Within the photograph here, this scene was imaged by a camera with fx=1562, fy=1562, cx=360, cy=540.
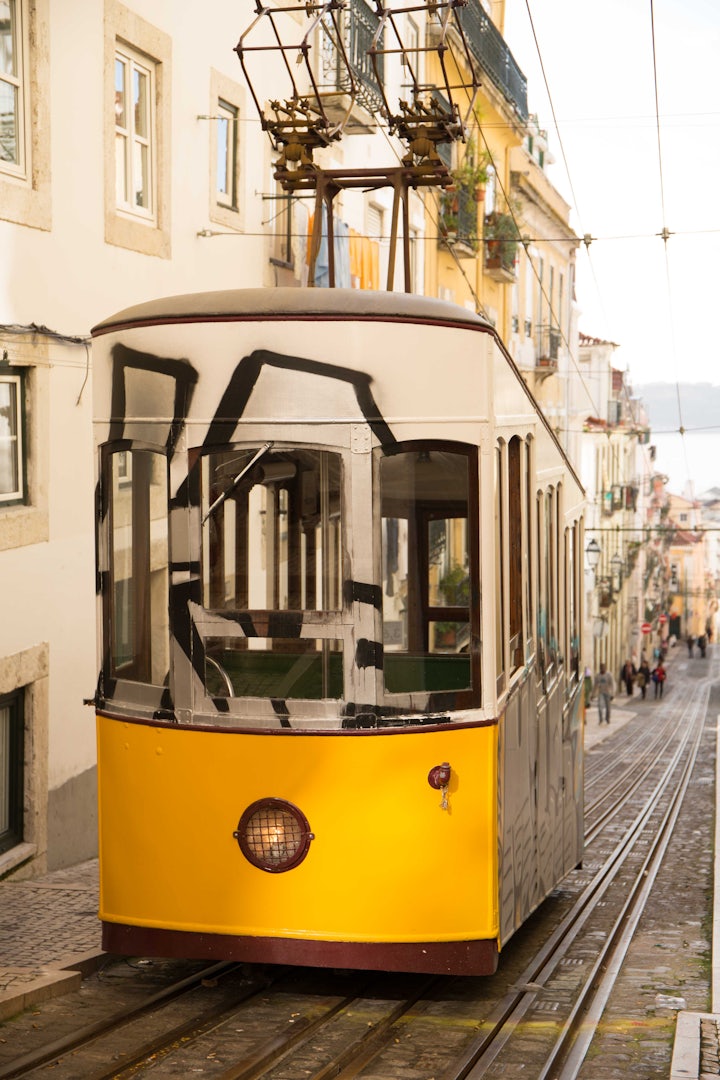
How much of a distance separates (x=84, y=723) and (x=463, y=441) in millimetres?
6174

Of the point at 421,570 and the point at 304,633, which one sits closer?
the point at 304,633

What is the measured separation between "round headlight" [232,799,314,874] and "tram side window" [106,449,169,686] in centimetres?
73

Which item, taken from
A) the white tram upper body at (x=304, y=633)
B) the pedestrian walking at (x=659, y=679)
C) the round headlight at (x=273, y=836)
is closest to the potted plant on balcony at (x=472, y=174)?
the white tram upper body at (x=304, y=633)

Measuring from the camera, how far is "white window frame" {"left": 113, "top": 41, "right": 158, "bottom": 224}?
13086 millimetres

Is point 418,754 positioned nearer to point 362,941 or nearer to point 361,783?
point 361,783

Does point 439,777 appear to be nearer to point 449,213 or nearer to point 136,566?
point 136,566

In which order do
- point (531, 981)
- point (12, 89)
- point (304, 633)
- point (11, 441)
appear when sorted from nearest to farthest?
point (304, 633), point (531, 981), point (12, 89), point (11, 441)

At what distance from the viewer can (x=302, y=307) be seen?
22.0 ft

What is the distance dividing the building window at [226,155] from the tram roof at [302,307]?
904 centimetres

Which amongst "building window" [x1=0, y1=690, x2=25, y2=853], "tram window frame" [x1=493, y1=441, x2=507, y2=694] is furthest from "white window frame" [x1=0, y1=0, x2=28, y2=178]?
"tram window frame" [x1=493, y1=441, x2=507, y2=694]

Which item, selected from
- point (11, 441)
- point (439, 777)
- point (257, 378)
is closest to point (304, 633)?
point (439, 777)

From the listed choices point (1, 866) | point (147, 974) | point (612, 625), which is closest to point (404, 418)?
point (147, 974)

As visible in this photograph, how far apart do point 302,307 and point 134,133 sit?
24.1 feet

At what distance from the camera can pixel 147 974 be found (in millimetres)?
7684
